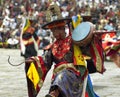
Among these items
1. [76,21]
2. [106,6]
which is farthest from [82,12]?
[76,21]

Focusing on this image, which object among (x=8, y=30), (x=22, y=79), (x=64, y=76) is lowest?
(x=8, y=30)

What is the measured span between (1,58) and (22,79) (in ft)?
21.6

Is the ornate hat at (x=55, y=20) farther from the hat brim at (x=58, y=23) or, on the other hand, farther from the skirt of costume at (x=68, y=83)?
the skirt of costume at (x=68, y=83)

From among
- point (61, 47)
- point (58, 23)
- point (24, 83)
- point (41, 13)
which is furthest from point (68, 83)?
point (41, 13)

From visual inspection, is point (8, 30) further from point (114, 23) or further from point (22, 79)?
point (22, 79)

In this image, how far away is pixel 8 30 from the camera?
25.5 m

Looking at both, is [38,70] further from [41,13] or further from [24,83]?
[41,13]

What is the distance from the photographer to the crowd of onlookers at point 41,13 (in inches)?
906

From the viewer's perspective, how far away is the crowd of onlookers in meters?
23.0

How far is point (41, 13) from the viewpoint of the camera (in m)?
26.0

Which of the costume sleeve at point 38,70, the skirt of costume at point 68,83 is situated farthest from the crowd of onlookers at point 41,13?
the skirt of costume at point 68,83

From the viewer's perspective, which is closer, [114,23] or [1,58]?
[1,58]

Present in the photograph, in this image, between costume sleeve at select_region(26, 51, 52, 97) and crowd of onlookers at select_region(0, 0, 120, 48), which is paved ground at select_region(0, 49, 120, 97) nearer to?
costume sleeve at select_region(26, 51, 52, 97)

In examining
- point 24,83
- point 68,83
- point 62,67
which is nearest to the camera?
point 68,83
